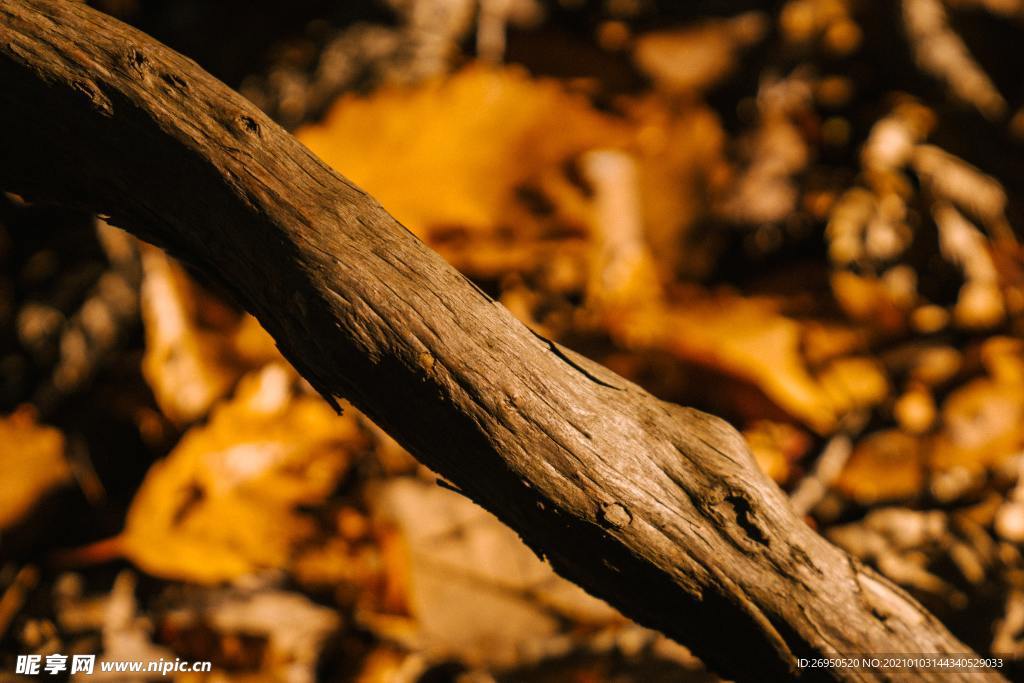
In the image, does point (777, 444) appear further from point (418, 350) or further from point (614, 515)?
point (418, 350)

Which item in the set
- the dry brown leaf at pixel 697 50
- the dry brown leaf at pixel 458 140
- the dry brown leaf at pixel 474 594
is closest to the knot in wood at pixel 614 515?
the dry brown leaf at pixel 474 594

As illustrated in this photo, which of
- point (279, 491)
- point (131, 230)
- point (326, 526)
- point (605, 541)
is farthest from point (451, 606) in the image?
point (131, 230)

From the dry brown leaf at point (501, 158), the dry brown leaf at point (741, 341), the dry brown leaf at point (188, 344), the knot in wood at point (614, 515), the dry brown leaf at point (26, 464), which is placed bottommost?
the dry brown leaf at point (26, 464)

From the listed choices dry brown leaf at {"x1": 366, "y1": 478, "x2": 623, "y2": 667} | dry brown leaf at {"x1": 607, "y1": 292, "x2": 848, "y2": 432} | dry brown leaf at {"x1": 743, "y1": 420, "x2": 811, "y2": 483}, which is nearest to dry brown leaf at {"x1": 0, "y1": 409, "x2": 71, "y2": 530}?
dry brown leaf at {"x1": 366, "y1": 478, "x2": 623, "y2": 667}

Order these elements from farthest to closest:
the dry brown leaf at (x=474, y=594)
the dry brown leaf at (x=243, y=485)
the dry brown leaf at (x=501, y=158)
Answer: the dry brown leaf at (x=501, y=158) → the dry brown leaf at (x=243, y=485) → the dry brown leaf at (x=474, y=594)

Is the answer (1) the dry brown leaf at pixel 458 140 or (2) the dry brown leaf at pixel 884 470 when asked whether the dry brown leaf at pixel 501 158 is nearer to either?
(1) the dry brown leaf at pixel 458 140

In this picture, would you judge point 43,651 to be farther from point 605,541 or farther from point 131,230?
point 605,541

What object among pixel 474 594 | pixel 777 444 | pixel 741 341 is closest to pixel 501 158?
pixel 741 341
